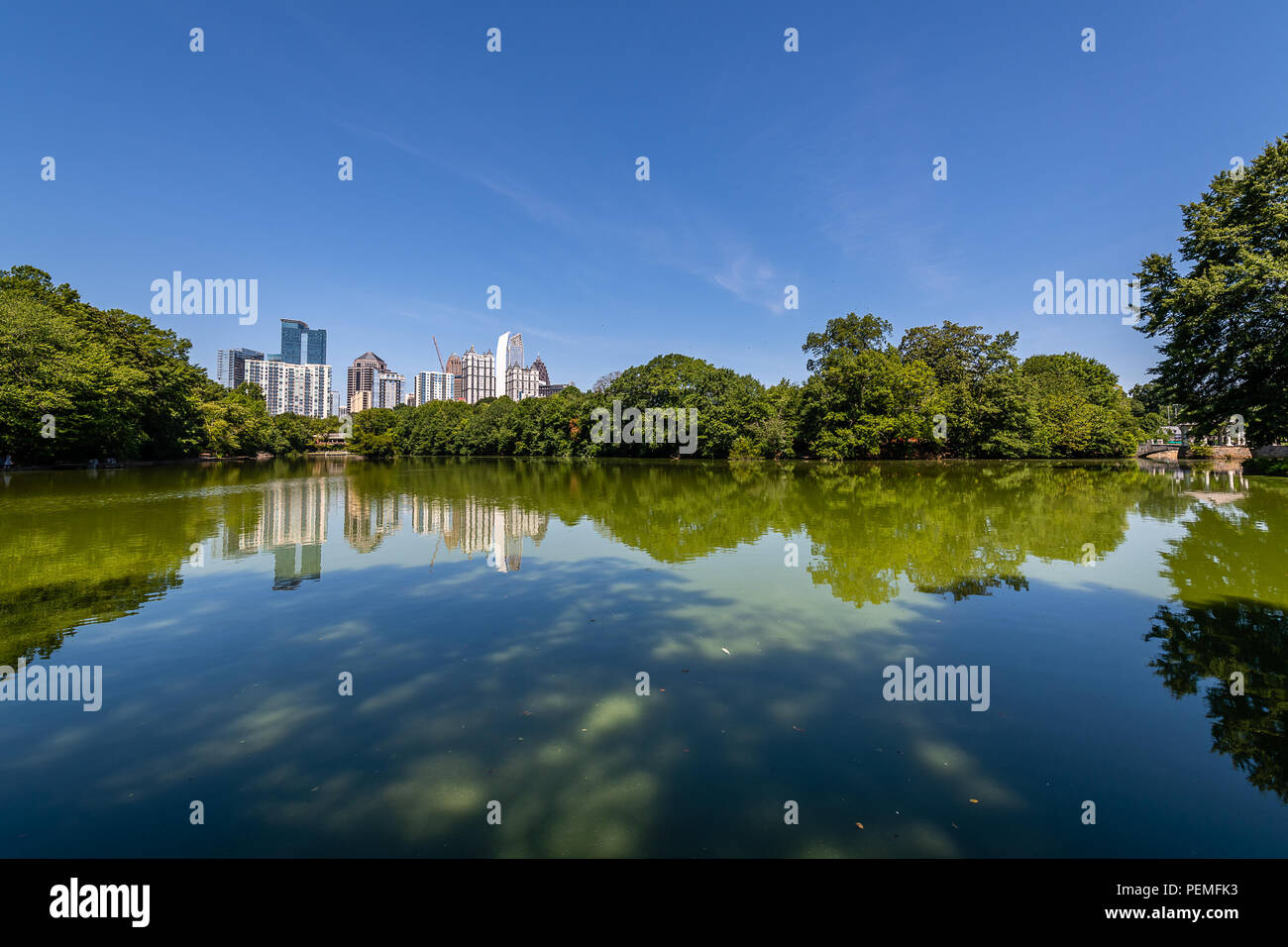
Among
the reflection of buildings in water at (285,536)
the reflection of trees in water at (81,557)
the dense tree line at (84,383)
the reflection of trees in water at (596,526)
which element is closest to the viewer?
the reflection of trees in water at (81,557)

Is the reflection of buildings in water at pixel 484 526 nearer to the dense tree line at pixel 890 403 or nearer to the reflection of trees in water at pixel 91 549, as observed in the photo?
the reflection of trees in water at pixel 91 549

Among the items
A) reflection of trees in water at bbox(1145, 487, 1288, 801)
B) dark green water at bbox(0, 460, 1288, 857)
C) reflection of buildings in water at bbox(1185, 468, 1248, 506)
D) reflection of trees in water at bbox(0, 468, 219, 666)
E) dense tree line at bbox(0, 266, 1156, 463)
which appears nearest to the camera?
dark green water at bbox(0, 460, 1288, 857)

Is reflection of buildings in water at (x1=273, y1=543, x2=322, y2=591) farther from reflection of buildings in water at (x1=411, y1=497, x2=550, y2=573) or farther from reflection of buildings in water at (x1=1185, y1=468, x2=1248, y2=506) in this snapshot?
reflection of buildings in water at (x1=1185, y1=468, x2=1248, y2=506)

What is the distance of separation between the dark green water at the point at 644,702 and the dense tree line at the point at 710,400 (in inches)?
1234

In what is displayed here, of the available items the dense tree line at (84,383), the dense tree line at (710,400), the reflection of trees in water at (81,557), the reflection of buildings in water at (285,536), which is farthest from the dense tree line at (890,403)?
the reflection of trees in water at (81,557)

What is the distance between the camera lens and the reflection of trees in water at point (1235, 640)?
4.04 metres

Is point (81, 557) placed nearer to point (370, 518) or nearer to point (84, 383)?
point (370, 518)

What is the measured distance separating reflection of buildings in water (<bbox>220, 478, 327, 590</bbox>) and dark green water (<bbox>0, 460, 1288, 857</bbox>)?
0.57ft

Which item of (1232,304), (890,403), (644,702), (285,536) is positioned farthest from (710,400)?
(644,702)

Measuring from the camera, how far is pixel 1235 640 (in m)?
6.02

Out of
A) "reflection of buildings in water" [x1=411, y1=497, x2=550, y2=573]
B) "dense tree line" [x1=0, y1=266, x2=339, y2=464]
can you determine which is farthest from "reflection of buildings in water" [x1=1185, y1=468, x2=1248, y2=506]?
"dense tree line" [x1=0, y1=266, x2=339, y2=464]

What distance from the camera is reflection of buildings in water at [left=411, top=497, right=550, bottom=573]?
36.2 ft

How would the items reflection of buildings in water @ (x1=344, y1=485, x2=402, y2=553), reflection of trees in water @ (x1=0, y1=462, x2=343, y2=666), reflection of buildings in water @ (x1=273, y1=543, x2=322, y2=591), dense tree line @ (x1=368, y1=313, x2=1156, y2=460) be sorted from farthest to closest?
dense tree line @ (x1=368, y1=313, x2=1156, y2=460) < reflection of buildings in water @ (x1=344, y1=485, x2=402, y2=553) < reflection of buildings in water @ (x1=273, y1=543, x2=322, y2=591) < reflection of trees in water @ (x1=0, y1=462, x2=343, y2=666)

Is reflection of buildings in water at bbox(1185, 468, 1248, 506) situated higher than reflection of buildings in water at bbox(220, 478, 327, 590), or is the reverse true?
reflection of buildings in water at bbox(1185, 468, 1248, 506)
